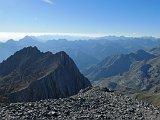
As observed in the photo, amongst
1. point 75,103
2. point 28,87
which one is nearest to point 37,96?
point 28,87

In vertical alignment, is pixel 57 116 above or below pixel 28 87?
above

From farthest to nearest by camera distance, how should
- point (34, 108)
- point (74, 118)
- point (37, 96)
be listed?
point (37, 96), point (34, 108), point (74, 118)

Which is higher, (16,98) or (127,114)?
(127,114)

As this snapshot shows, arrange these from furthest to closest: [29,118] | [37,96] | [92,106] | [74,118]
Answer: [37,96] < [92,106] < [74,118] < [29,118]

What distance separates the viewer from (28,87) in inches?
7141

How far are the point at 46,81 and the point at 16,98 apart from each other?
29113 millimetres

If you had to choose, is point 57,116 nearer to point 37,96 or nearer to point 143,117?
point 143,117

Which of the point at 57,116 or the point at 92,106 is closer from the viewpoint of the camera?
the point at 57,116

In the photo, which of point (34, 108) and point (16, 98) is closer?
point (34, 108)

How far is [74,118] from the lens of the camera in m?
30.7

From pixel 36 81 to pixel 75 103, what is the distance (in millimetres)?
152450

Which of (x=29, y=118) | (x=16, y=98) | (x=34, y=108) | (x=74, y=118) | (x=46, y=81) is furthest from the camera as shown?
(x=46, y=81)

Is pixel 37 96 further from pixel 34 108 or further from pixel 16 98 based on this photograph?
pixel 34 108

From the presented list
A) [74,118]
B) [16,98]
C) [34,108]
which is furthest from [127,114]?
[16,98]
